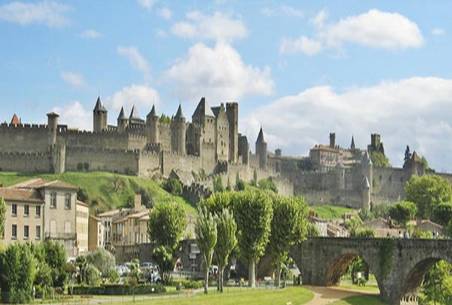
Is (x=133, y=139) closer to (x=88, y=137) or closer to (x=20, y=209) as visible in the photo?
A: (x=88, y=137)

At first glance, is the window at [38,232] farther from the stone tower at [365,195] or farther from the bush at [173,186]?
the stone tower at [365,195]

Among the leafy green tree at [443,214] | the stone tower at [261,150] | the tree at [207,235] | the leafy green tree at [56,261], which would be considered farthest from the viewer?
the stone tower at [261,150]

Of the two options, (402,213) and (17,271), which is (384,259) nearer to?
(17,271)

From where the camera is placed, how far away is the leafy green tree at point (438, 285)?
68125 mm

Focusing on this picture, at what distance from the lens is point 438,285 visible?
74.9 m

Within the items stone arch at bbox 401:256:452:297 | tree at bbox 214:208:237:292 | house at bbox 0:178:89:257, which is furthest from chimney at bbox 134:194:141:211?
stone arch at bbox 401:256:452:297

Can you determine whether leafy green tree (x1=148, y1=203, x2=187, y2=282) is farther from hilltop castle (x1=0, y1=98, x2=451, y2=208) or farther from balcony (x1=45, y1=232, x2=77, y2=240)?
hilltop castle (x1=0, y1=98, x2=451, y2=208)

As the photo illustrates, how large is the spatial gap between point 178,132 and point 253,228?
8632cm

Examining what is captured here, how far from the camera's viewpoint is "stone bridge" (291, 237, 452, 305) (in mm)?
72875

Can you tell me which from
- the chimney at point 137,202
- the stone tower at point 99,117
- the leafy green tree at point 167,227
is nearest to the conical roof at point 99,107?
the stone tower at point 99,117

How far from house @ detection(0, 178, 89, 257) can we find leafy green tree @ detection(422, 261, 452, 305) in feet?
111

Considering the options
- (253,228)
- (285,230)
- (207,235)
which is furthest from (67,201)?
(207,235)

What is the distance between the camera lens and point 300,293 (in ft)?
231

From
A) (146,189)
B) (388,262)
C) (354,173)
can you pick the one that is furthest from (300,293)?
(354,173)
